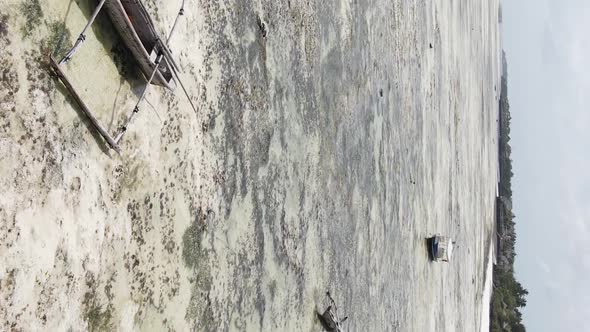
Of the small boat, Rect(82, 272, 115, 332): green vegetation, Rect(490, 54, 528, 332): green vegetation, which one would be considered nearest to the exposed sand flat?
Rect(82, 272, 115, 332): green vegetation

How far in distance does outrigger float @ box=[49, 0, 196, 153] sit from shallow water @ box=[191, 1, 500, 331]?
1.13 ft

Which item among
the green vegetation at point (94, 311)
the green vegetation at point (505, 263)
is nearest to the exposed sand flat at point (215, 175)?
the green vegetation at point (94, 311)

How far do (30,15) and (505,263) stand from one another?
1798 cm

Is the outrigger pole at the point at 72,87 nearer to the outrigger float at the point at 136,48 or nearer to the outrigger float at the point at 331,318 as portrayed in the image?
the outrigger float at the point at 136,48

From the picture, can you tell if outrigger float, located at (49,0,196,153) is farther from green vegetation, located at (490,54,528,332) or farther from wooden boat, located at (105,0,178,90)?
green vegetation, located at (490,54,528,332)

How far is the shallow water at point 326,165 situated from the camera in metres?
1.92

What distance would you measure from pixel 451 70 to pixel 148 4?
598cm

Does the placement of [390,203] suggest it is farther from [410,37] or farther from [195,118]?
[195,118]

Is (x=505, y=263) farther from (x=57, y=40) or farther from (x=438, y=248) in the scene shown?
(x=57, y=40)

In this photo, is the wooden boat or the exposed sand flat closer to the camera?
the exposed sand flat

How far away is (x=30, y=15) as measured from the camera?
3.69 ft

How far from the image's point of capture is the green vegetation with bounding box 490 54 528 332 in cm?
1442

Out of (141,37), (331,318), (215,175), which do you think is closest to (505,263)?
(331,318)

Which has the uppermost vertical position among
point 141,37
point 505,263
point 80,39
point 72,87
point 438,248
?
point 505,263
